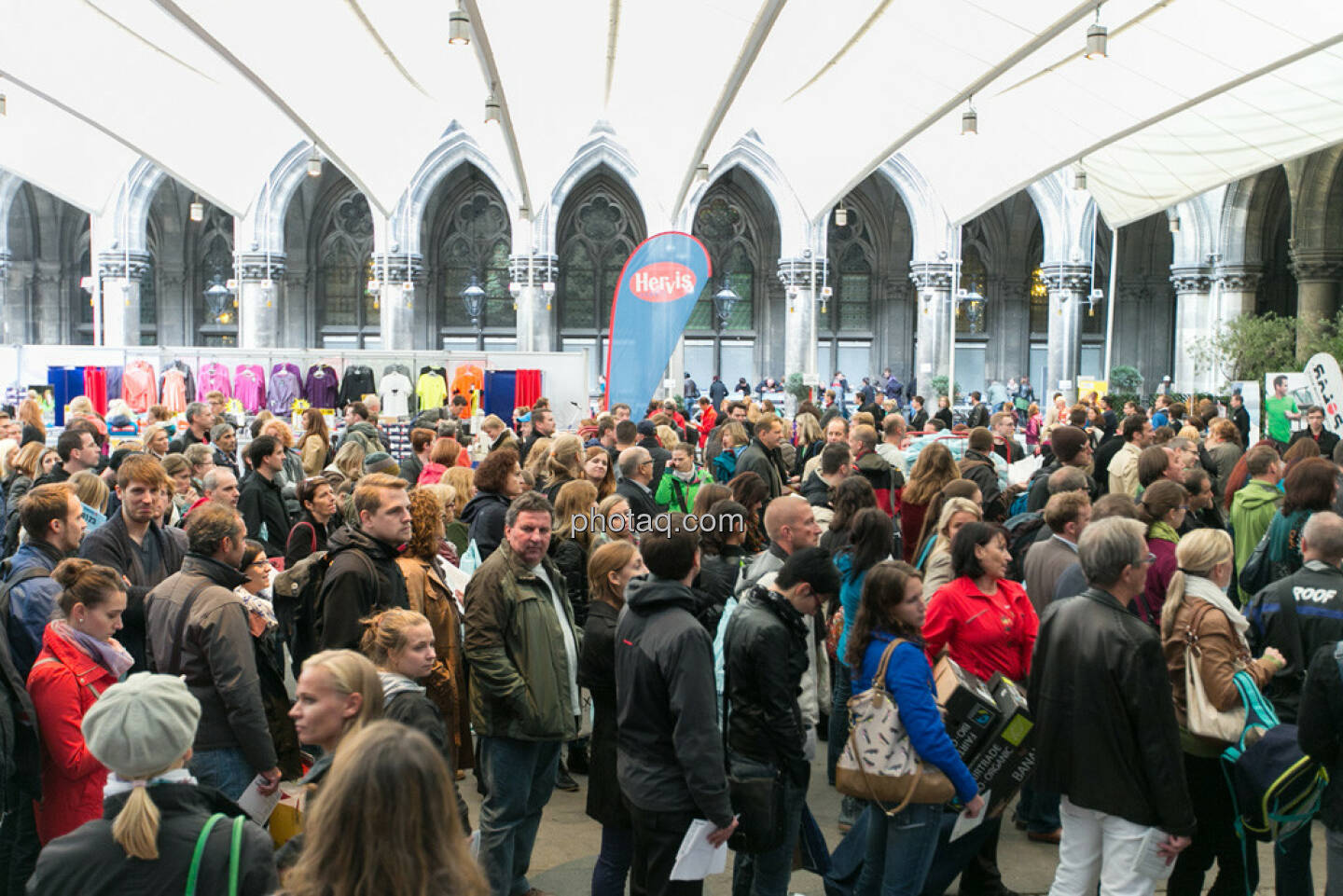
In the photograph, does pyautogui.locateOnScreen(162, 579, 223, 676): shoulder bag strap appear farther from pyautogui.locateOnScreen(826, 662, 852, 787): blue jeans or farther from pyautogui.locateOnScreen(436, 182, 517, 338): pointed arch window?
pyautogui.locateOnScreen(436, 182, 517, 338): pointed arch window

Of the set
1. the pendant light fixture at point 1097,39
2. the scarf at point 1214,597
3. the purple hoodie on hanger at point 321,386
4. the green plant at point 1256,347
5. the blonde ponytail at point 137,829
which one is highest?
the pendant light fixture at point 1097,39

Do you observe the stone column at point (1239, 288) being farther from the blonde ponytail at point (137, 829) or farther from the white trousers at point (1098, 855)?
the blonde ponytail at point (137, 829)

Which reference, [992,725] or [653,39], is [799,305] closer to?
[653,39]

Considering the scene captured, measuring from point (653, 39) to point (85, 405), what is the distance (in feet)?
25.7

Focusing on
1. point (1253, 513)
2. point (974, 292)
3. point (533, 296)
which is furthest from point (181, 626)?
point (974, 292)

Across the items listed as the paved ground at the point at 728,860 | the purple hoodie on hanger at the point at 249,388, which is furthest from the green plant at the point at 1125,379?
the paved ground at the point at 728,860

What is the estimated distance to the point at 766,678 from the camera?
3949 millimetres

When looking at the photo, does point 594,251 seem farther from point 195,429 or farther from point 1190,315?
point 195,429

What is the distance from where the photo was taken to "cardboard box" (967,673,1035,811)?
14.5 feet

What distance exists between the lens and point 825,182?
21594mm

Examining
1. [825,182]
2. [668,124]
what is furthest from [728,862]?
[825,182]

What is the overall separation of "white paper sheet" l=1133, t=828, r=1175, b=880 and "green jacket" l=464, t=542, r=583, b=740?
196cm

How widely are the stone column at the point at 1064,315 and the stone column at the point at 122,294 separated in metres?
20.4

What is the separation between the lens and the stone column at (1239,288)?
25.1 metres
